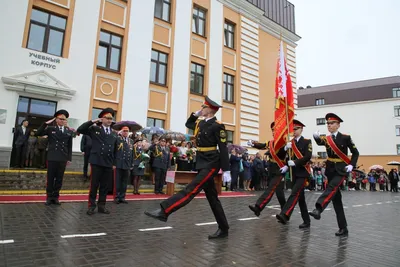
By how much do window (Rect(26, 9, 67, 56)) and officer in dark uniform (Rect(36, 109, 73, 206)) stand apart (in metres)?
7.55

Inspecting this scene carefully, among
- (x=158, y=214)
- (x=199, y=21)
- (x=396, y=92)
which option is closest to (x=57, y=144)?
(x=158, y=214)

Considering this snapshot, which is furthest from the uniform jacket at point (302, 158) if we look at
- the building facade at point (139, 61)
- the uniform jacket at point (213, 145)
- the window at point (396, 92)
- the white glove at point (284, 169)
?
the window at point (396, 92)

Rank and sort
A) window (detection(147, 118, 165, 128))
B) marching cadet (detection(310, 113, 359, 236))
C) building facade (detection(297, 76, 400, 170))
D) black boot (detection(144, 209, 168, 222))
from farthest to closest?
building facade (detection(297, 76, 400, 170)) < window (detection(147, 118, 165, 128)) < marching cadet (detection(310, 113, 359, 236)) < black boot (detection(144, 209, 168, 222))

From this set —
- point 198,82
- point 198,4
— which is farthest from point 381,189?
point 198,4

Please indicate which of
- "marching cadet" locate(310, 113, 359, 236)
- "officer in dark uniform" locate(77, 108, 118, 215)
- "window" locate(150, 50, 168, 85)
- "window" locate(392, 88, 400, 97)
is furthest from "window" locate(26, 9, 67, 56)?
"window" locate(392, 88, 400, 97)

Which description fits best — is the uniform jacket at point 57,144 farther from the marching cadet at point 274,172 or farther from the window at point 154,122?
the window at point 154,122

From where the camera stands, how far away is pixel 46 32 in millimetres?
13438

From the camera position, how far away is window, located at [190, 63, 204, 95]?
18.4 meters

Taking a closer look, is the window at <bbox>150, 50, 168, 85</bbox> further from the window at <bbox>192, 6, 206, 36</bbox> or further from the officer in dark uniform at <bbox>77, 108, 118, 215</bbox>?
the officer in dark uniform at <bbox>77, 108, 118, 215</bbox>

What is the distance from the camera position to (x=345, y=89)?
49531 millimetres

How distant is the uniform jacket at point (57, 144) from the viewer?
730 cm

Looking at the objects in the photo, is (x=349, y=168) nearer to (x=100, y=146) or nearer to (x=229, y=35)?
(x=100, y=146)

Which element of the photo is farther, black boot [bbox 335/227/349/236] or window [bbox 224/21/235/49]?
window [bbox 224/21/235/49]

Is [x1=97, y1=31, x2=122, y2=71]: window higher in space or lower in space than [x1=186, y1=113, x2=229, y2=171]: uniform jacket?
higher
